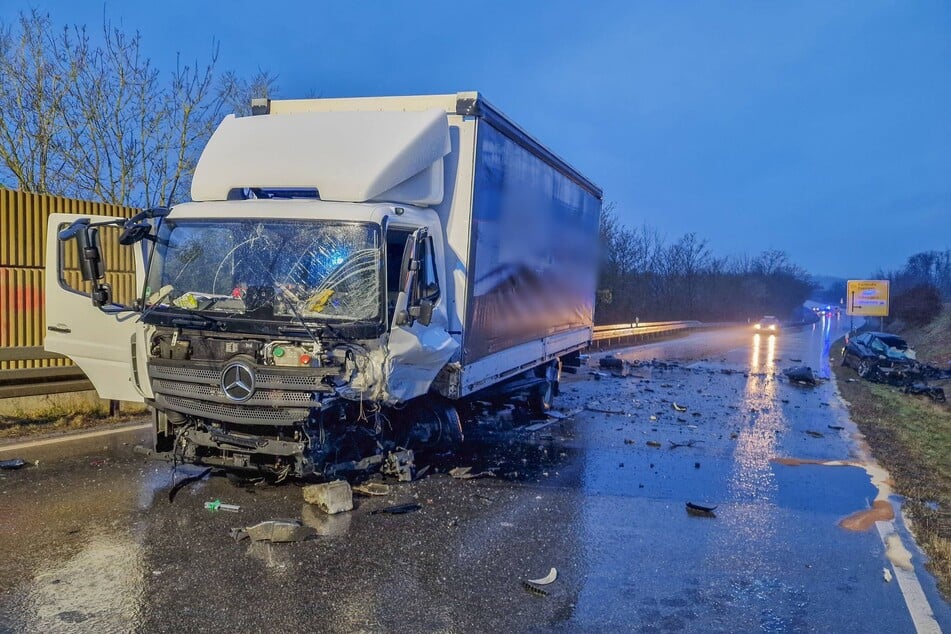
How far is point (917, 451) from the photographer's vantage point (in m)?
10.7

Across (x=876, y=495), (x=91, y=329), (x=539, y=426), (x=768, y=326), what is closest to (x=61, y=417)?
(x=91, y=329)

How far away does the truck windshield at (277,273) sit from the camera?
599 cm

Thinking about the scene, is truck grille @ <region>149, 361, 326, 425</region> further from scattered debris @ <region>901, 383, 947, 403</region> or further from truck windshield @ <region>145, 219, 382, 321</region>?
scattered debris @ <region>901, 383, 947, 403</region>

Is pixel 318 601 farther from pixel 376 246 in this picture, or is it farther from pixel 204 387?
pixel 376 246

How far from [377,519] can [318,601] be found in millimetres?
1643

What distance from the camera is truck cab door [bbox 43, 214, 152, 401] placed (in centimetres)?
655

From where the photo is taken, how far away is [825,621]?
14.8ft

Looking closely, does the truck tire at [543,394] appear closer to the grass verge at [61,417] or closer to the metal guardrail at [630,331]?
the grass verge at [61,417]

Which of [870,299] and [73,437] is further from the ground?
[870,299]

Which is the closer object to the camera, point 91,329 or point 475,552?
point 475,552

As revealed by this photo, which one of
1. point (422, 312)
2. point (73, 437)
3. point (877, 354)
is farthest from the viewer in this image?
point (877, 354)

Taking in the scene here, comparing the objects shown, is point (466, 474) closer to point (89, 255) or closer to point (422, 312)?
point (422, 312)

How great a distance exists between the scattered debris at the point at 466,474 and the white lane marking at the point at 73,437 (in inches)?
161

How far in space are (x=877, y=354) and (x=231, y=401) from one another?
20983 mm
